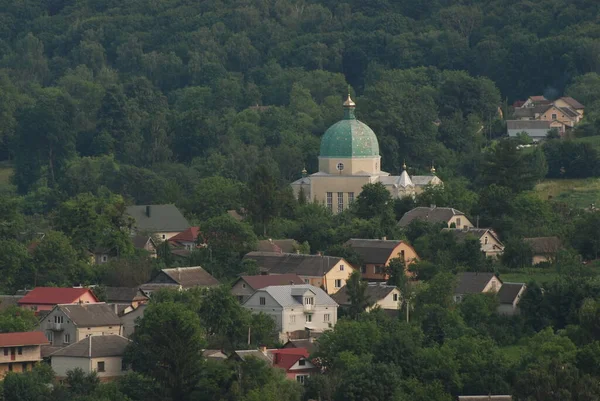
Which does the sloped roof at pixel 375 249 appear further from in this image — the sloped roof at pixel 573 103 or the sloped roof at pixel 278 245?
the sloped roof at pixel 573 103

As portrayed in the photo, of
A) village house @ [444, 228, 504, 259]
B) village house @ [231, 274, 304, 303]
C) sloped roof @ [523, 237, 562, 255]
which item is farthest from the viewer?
village house @ [444, 228, 504, 259]

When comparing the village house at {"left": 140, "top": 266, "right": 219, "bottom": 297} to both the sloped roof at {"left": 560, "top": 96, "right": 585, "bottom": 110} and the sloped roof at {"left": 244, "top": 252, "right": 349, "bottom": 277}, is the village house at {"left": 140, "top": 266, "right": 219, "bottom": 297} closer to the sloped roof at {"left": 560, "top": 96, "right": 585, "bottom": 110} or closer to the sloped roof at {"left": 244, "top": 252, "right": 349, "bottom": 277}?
the sloped roof at {"left": 244, "top": 252, "right": 349, "bottom": 277}

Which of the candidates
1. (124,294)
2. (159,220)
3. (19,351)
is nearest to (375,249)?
(124,294)

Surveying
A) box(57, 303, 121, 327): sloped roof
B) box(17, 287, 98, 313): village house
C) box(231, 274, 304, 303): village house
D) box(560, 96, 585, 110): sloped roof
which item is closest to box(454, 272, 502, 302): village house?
box(231, 274, 304, 303): village house

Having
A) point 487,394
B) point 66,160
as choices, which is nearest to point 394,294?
point 487,394

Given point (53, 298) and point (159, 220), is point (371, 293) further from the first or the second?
point (159, 220)

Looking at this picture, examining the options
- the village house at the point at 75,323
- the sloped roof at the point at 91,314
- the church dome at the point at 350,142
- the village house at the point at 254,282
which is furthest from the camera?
the church dome at the point at 350,142

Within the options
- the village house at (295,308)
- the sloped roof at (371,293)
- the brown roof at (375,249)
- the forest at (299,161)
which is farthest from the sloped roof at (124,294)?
the brown roof at (375,249)
